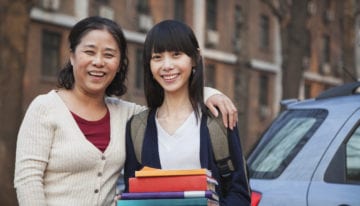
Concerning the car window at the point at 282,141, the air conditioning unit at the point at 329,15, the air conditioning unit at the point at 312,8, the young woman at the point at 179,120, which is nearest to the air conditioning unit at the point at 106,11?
the air conditioning unit at the point at 312,8

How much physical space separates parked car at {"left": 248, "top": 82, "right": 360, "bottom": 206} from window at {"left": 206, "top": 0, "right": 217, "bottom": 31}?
95.3 ft

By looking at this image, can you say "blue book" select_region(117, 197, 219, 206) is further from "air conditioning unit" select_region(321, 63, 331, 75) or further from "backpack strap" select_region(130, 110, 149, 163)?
"air conditioning unit" select_region(321, 63, 331, 75)

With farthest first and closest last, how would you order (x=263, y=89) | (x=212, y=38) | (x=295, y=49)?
(x=263, y=89) → (x=212, y=38) → (x=295, y=49)

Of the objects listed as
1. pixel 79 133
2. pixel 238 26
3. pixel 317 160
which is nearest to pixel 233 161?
pixel 79 133

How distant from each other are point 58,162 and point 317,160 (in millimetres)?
1632

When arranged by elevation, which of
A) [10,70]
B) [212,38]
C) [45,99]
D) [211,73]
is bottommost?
[45,99]

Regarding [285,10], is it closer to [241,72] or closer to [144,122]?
[144,122]

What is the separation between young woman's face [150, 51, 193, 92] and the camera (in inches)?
129

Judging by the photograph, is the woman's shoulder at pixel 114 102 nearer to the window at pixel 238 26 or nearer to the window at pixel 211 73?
the window at pixel 211 73

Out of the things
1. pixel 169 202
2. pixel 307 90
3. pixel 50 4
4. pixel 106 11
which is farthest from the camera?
pixel 307 90

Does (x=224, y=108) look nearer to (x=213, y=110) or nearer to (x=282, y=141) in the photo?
(x=213, y=110)

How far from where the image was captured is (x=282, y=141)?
15.5 ft

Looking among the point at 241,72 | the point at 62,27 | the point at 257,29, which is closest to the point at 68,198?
the point at 62,27

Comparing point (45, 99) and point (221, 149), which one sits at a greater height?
point (45, 99)
